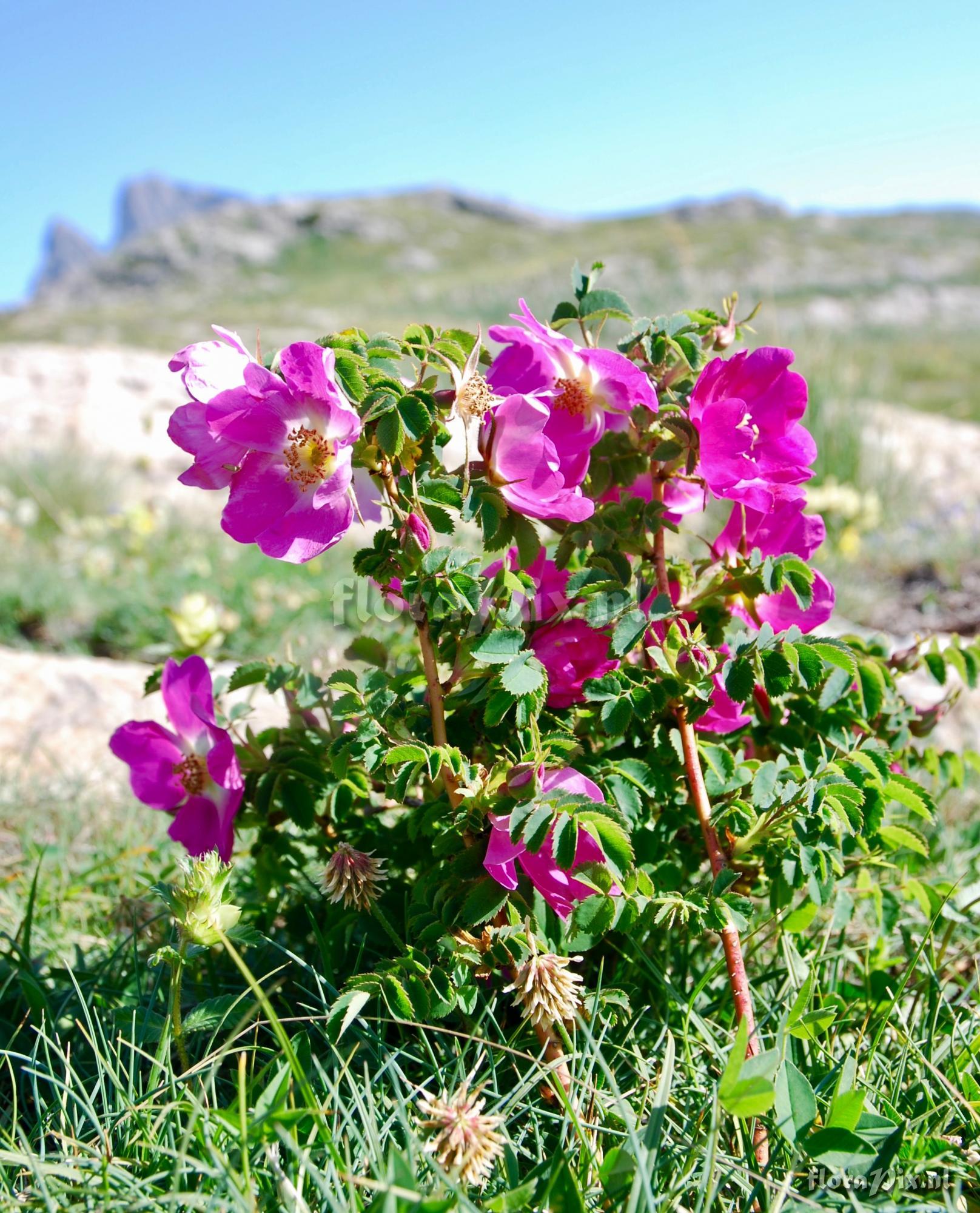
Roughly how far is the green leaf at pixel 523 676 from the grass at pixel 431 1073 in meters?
0.36

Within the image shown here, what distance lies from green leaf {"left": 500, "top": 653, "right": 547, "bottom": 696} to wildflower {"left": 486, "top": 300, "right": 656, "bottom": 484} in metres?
0.20

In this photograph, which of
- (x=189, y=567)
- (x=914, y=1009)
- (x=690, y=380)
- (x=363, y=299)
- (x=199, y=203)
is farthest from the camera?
(x=199, y=203)

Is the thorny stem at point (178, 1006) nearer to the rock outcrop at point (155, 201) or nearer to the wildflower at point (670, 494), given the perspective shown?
the wildflower at point (670, 494)

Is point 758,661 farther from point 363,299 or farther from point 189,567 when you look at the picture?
point 363,299

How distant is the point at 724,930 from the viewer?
1022 mm

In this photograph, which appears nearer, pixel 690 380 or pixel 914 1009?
pixel 690 380

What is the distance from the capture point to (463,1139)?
0.87 meters

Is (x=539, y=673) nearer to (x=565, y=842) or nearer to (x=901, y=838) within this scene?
(x=565, y=842)

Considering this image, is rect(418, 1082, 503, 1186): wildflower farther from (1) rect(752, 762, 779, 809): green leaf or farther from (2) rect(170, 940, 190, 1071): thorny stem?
(1) rect(752, 762, 779, 809): green leaf

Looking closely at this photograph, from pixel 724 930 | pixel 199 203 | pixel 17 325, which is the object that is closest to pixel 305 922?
pixel 724 930

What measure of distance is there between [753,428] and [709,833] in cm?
47

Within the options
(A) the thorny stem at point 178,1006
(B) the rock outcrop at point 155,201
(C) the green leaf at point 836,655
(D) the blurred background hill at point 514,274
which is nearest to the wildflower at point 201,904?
(A) the thorny stem at point 178,1006

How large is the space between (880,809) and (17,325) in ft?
140

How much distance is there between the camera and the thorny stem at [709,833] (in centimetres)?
100
